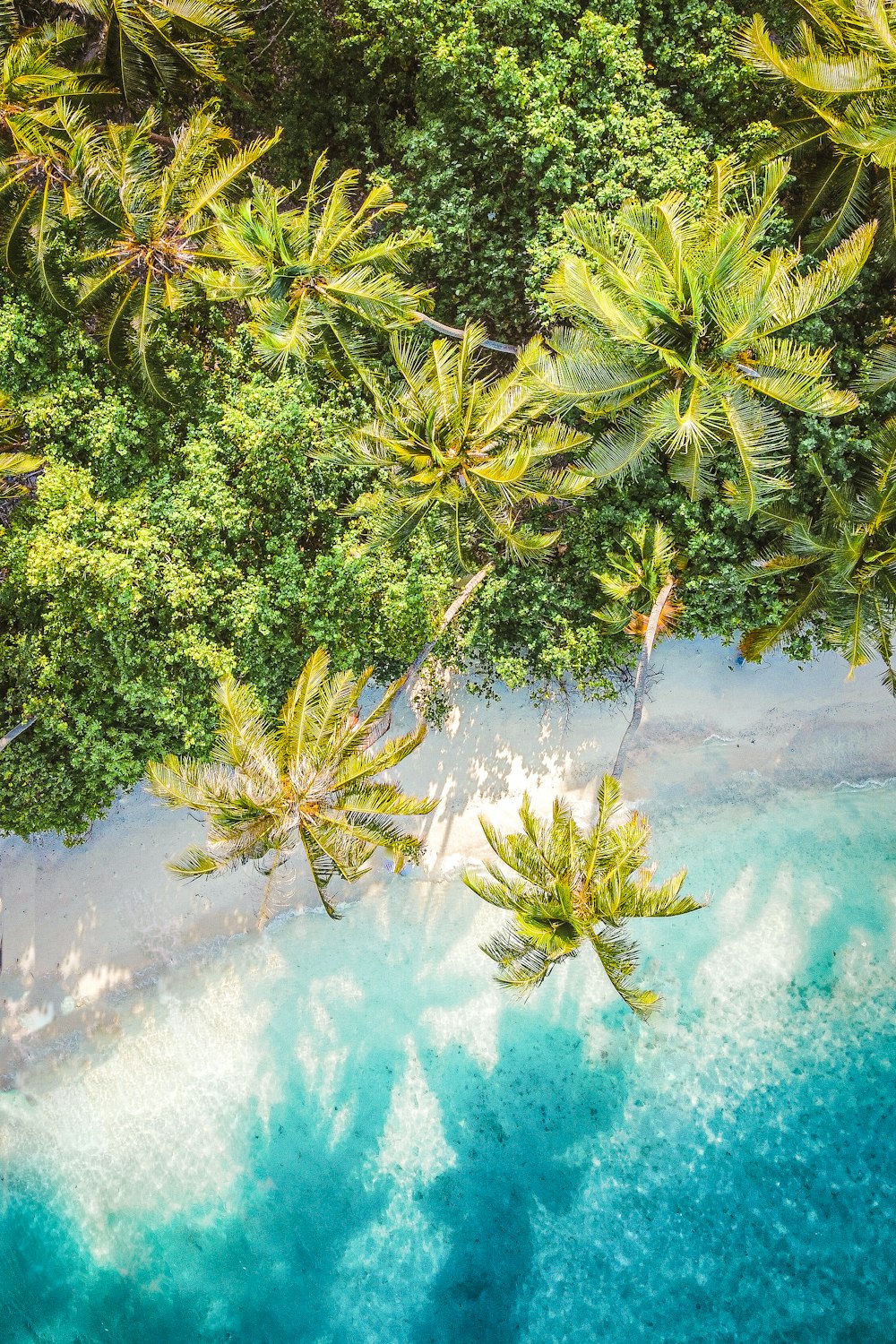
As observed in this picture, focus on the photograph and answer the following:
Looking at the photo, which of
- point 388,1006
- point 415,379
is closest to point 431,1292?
point 388,1006

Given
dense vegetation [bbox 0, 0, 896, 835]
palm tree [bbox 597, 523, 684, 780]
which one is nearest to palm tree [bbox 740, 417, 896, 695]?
dense vegetation [bbox 0, 0, 896, 835]

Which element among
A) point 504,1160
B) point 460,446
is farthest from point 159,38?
point 504,1160

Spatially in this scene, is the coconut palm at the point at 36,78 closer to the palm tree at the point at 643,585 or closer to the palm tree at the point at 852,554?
the palm tree at the point at 643,585

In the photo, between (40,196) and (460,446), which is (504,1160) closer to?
(460,446)

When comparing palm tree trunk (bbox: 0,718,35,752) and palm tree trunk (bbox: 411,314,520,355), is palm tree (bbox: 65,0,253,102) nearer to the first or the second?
palm tree trunk (bbox: 411,314,520,355)

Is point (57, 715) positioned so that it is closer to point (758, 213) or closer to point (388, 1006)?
point (388, 1006)

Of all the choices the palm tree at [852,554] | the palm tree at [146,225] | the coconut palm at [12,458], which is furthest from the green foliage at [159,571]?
the palm tree at [852,554]

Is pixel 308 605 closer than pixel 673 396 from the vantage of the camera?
No
